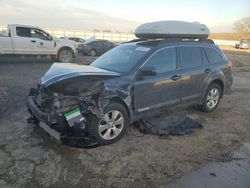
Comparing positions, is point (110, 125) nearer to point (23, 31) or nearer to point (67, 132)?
point (67, 132)

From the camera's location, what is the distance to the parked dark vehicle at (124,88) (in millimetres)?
4258

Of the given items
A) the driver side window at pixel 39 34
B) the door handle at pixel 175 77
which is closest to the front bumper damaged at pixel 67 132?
the door handle at pixel 175 77

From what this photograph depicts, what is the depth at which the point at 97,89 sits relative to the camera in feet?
14.3

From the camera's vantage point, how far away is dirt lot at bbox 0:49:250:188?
357 centimetres

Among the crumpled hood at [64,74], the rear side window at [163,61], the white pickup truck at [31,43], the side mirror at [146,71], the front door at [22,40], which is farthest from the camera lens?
the front door at [22,40]

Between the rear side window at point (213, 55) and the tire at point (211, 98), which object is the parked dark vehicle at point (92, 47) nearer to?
the rear side window at point (213, 55)

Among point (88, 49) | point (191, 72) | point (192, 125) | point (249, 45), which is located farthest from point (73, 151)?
point (249, 45)

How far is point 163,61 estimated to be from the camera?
5.41 meters

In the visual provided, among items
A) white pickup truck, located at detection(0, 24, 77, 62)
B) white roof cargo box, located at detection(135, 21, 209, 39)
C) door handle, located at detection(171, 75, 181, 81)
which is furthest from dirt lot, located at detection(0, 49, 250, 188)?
white pickup truck, located at detection(0, 24, 77, 62)

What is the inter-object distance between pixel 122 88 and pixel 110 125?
0.65 m

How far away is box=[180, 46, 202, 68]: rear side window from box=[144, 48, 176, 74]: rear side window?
299 millimetres

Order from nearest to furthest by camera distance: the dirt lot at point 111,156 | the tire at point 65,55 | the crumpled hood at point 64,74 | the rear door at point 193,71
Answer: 1. the dirt lot at point 111,156
2. the crumpled hood at point 64,74
3. the rear door at point 193,71
4. the tire at point 65,55

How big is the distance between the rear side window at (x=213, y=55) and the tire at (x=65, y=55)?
10442 millimetres

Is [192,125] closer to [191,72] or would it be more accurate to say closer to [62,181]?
[191,72]
